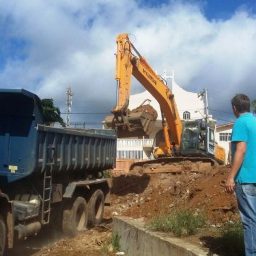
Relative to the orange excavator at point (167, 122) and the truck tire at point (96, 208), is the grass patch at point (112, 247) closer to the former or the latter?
the truck tire at point (96, 208)

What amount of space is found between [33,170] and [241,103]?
4704 mm

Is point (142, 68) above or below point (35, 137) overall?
above

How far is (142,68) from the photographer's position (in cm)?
1934

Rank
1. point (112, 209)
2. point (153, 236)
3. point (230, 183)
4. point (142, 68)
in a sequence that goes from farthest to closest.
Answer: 1. point (142, 68)
2. point (112, 209)
3. point (153, 236)
4. point (230, 183)

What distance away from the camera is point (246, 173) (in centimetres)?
545

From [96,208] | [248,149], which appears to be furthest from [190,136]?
[248,149]

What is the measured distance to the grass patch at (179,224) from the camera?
7.40 metres

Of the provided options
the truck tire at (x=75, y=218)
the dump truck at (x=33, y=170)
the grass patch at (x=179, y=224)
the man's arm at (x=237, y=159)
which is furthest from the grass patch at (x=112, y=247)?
the man's arm at (x=237, y=159)

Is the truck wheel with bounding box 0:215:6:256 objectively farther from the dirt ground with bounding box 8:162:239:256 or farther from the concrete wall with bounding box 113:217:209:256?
the concrete wall with bounding box 113:217:209:256

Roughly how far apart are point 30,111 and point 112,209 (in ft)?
23.4

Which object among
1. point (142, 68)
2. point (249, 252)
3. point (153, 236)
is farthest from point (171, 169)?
point (249, 252)

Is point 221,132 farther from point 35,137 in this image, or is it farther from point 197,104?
point 35,137

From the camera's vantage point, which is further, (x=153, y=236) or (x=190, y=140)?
(x=190, y=140)

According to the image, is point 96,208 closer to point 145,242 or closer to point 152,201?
point 152,201
